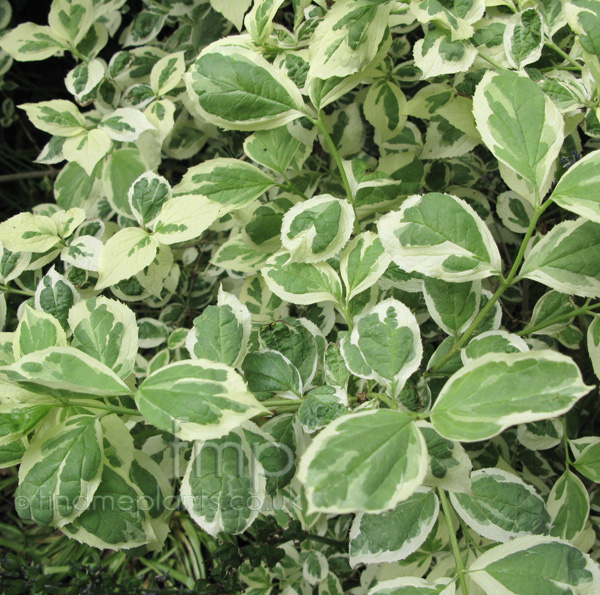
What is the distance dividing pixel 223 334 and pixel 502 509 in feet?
1.39

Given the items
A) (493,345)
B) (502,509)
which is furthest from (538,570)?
(493,345)

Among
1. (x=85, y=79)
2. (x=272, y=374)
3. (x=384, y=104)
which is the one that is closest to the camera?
(x=272, y=374)

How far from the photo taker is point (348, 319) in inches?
27.3

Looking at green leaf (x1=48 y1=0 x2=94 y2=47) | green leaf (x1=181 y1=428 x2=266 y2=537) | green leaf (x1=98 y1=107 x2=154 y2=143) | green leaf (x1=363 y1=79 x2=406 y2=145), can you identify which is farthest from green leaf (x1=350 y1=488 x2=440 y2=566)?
green leaf (x1=48 y1=0 x2=94 y2=47)

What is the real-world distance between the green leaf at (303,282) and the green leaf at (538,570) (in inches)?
13.9

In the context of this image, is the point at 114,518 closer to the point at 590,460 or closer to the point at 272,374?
the point at 272,374

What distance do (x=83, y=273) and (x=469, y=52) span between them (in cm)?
67

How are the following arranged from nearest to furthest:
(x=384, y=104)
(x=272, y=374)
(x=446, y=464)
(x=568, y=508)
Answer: (x=446, y=464), (x=272, y=374), (x=568, y=508), (x=384, y=104)

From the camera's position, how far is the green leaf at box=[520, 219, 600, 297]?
1.87 feet

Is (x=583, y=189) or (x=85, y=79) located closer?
(x=583, y=189)

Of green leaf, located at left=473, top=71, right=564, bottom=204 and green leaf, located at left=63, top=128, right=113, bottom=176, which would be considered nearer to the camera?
green leaf, located at left=473, top=71, right=564, bottom=204

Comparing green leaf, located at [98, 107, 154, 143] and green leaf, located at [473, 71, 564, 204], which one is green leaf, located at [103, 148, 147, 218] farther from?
green leaf, located at [473, 71, 564, 204]

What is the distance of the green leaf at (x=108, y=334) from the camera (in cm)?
64

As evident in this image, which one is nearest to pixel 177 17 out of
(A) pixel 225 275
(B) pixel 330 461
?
(A) pixel 225 275
